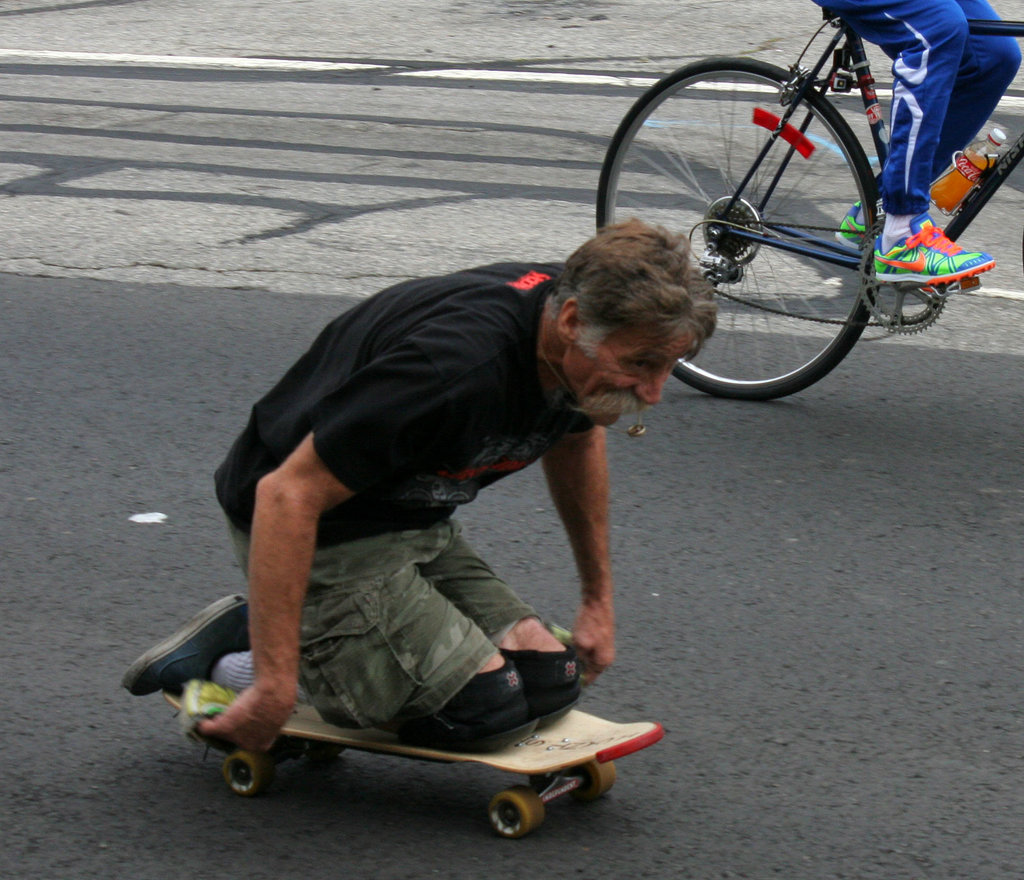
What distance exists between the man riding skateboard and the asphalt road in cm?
23

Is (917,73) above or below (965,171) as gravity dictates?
above

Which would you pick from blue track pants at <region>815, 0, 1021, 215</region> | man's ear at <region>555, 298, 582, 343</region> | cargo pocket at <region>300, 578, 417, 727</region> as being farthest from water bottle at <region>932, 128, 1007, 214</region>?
cargo pocket at <region>300, 578, 417, 727</region>

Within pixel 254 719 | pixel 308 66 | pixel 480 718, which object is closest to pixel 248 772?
pixel 254 719

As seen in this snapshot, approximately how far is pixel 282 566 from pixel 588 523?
77 cm

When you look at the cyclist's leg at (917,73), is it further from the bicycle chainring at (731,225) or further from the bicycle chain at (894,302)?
the bicycle chainring at (731,225)

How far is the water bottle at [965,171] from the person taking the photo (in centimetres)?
489

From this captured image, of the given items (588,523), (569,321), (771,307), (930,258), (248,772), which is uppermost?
(569,321)

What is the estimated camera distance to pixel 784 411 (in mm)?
5242

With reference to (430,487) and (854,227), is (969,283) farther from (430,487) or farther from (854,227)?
(430,487)

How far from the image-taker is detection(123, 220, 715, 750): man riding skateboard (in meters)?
2.60

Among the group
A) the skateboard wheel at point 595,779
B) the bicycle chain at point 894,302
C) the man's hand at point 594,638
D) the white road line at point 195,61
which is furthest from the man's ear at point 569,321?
the white road line at point 195,61

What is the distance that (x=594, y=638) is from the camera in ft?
10.2

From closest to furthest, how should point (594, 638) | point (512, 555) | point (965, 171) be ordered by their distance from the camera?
point (594, 638) → point (512, 555) → point (965, 171)

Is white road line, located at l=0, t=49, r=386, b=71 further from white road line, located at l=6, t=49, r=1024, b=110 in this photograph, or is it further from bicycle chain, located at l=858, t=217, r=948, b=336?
bicycle chain, located at l=858, t=217, r=948, b=336
